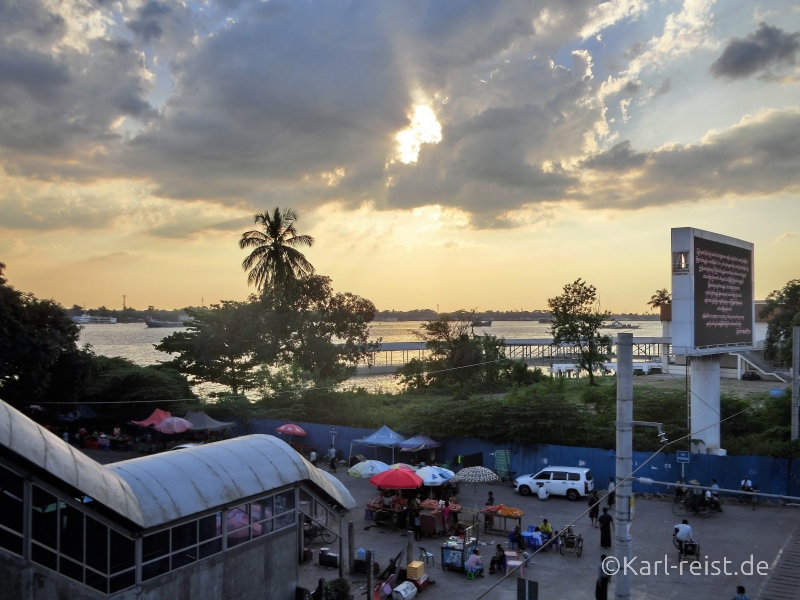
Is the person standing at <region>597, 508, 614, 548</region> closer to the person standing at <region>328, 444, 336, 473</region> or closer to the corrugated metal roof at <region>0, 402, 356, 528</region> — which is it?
the corrugated metal roof at <region>0, 402, 356, 528</region>

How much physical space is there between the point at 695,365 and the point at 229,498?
21045 mm

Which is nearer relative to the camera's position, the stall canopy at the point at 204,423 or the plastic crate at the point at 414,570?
the plastic crate at the point at 414,570

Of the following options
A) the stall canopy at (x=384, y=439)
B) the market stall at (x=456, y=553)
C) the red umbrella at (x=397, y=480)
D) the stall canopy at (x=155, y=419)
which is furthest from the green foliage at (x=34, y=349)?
the market stall at (x=456, y=553)

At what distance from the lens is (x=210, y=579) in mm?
13039

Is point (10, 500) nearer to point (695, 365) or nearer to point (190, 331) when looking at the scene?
point (695, 365)

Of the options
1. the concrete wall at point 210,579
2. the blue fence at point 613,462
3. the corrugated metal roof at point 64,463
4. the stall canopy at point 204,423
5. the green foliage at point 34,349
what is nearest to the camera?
the corrugated metal roof at point 64,463

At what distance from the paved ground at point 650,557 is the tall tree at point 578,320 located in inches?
1159

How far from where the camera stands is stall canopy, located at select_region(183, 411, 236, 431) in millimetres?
33281

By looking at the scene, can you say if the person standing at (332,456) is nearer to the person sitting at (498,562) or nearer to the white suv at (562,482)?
the white suv at (562,482)

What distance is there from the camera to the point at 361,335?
46.5m

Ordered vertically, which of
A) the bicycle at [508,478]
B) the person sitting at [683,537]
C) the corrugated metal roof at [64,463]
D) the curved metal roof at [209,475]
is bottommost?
the bicycle at [508,478]

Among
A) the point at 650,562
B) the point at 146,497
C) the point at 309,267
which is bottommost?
the point at 650,562

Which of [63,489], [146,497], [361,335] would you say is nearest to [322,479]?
[146,497]

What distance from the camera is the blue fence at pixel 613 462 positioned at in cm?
2386
